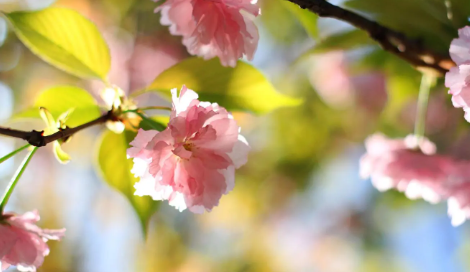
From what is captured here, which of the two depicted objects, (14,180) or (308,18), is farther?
(308,18)

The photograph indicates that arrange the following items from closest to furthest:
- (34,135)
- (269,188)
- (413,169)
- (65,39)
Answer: (34,135) < (65,39) < (413,169) < (269,188)

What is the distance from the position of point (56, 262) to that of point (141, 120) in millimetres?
1174

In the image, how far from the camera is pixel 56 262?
1.38m

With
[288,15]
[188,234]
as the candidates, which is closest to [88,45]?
[288,15]

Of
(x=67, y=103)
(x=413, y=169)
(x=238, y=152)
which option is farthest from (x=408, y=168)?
(x=67, y=103)

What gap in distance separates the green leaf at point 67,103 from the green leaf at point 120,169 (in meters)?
0.03

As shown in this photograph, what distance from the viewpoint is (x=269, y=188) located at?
4.85ft

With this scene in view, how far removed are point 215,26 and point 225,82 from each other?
3.8 inches

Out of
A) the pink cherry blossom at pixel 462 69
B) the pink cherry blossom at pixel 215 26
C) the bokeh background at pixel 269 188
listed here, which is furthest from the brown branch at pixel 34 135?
the bokeh background at pixel 269 188

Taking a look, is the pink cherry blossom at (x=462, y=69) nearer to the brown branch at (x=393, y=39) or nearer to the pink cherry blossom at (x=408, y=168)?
the brown branch at (x=393, y=39)

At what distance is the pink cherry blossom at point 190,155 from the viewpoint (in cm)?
→ 30

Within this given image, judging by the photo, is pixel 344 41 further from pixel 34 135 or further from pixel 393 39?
pixel 34 135

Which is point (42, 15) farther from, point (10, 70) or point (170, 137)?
point (10, 70)

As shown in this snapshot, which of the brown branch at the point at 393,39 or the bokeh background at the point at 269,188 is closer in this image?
the brown branch at the point at 393,39
